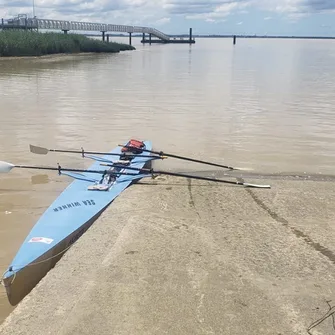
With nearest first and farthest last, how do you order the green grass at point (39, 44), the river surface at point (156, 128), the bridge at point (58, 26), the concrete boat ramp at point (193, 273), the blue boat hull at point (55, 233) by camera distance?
the concrete boat ramp at point (193, 273)
the blue boat hull at point (55, 233)
the river surface at point (156, 128)
the green grass at point (39, 44)
the bridge at point (58, 26)

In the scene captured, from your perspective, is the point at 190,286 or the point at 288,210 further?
the point at 288,210

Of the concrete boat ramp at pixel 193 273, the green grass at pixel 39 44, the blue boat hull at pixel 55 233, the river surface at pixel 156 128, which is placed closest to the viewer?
the concrete boat ramp at pixel 193 273

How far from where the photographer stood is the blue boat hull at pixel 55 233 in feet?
14.0

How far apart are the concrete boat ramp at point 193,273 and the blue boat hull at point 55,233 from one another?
9.4 inches

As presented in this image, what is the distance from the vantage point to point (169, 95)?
21.2 m

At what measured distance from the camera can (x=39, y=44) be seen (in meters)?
51.6

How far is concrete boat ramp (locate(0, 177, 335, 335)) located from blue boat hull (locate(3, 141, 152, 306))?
0.24 m

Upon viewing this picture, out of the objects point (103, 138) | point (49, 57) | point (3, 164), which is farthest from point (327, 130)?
point (49, 57)

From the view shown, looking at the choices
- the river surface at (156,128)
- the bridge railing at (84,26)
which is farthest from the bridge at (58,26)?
the river surface at (156,128)

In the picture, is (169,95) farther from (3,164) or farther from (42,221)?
(42,221)

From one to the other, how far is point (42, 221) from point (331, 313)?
3.38 meters

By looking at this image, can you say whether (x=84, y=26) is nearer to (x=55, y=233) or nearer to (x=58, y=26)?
(x=58, y=26)

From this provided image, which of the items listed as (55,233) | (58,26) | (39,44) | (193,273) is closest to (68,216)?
(55,233)

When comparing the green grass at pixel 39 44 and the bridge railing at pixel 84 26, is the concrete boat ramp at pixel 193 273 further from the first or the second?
the bridge railing at pixel 84 26
